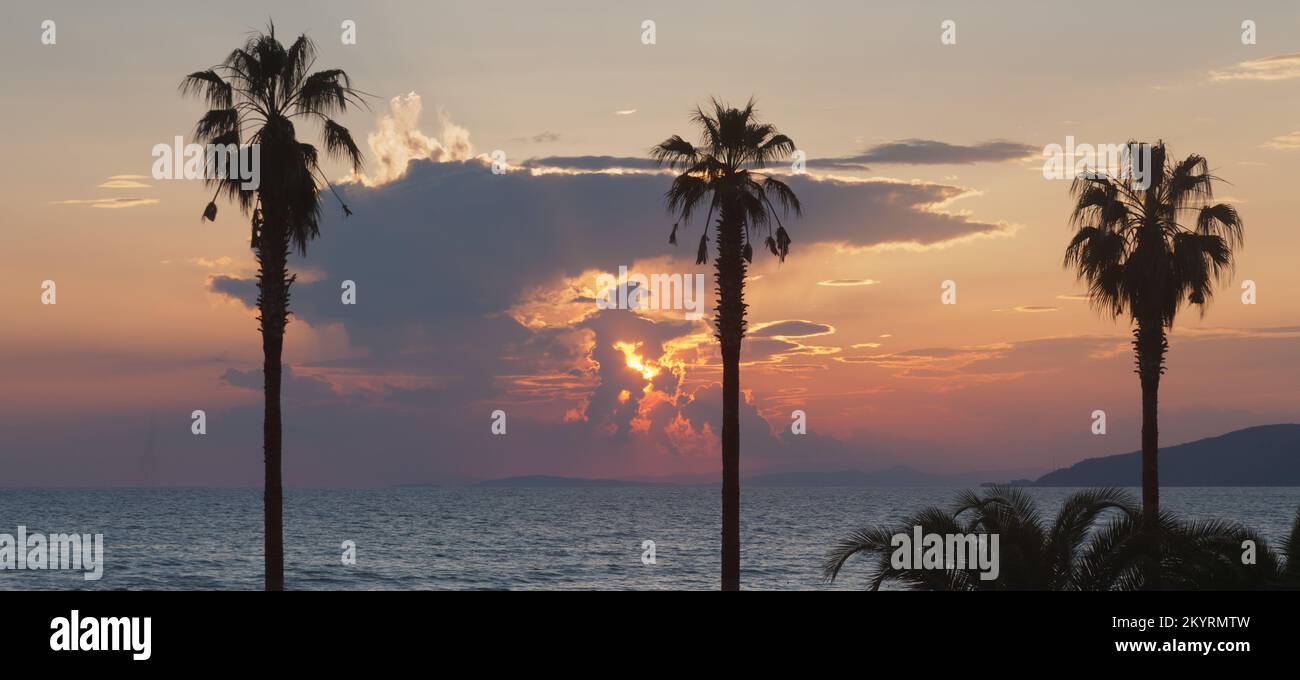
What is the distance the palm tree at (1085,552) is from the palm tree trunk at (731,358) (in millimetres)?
5923

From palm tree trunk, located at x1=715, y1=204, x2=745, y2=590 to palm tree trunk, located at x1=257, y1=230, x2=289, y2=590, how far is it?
1117 cm

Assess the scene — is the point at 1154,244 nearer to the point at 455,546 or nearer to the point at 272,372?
the point at 272,372

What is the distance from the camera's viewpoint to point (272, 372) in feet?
97.6

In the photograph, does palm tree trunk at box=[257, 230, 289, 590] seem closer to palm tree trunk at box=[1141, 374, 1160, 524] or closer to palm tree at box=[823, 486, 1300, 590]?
palm tree at box=[823, 486, 1300, 590]

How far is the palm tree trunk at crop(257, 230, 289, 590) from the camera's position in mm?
29469

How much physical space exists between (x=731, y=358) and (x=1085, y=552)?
10207 mm

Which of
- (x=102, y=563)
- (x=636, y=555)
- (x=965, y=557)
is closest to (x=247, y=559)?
(x=102, y=563)

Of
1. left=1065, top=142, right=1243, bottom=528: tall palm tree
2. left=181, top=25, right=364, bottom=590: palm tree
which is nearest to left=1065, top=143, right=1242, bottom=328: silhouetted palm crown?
left=1065, top=142, right=1243, bottom=528: tall palm tree

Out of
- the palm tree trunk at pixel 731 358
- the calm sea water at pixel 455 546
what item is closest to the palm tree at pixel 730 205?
the palm tree trunk at pixel 731 358

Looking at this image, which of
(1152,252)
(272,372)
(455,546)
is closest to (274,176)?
(272,372)

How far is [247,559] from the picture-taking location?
104188 mm
